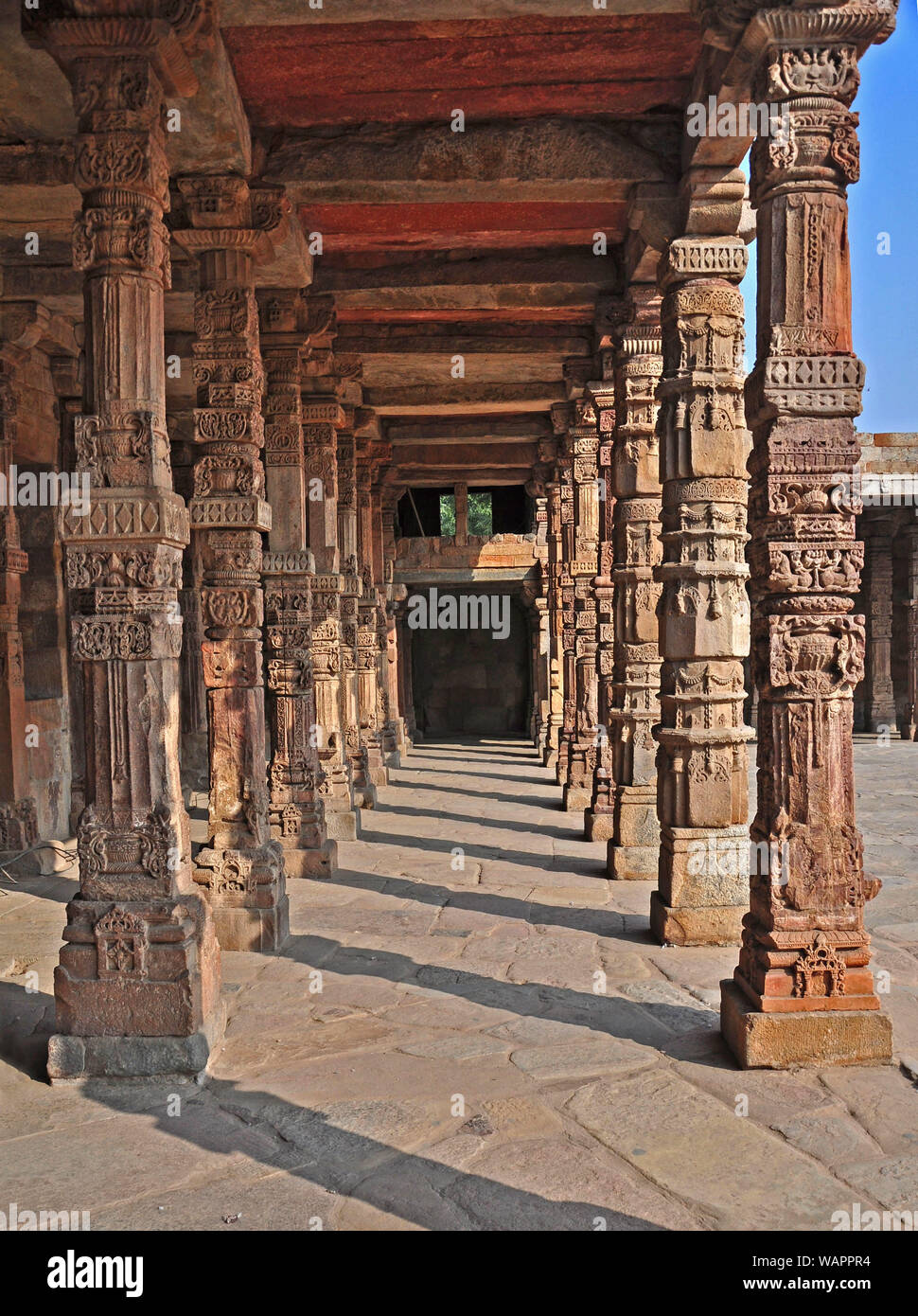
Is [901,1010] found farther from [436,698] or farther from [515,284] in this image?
[436,698]

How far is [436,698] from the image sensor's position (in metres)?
26.7

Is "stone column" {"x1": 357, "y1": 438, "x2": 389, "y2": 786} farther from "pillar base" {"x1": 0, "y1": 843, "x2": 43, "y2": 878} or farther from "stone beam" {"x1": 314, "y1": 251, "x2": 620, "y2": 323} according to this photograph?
"stone beam" {"x1": 314, "y1": 251, "x2": 620, "y2": 323}

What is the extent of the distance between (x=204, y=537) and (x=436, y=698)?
66.1 ft

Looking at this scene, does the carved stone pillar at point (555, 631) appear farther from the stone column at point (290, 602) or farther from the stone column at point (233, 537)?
the stone column at point (233, 537)

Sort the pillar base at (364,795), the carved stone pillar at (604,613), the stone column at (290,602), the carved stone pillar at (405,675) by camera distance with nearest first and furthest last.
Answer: the stone column at (290,602), the carved stone pillar at (604,613), the pillar base at (364,795), the carved stone pillar at (405,675)

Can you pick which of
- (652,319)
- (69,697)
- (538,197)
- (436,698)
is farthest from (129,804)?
(436,698)

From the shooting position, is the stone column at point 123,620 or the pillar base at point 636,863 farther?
the pillar base at point 636,863

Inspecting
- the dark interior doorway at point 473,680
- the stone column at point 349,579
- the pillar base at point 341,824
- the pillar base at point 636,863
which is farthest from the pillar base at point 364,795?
the dark interior doorway at point 473,680

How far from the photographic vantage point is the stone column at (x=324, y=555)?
1004cm

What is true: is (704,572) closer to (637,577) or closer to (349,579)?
(637,577)

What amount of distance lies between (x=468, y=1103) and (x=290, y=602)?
5127 millimetres

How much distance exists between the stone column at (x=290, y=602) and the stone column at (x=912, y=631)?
55.6ft

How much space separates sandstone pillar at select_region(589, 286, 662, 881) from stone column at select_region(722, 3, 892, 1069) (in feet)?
12.3

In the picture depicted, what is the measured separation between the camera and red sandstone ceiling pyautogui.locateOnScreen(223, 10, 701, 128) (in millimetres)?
5613
